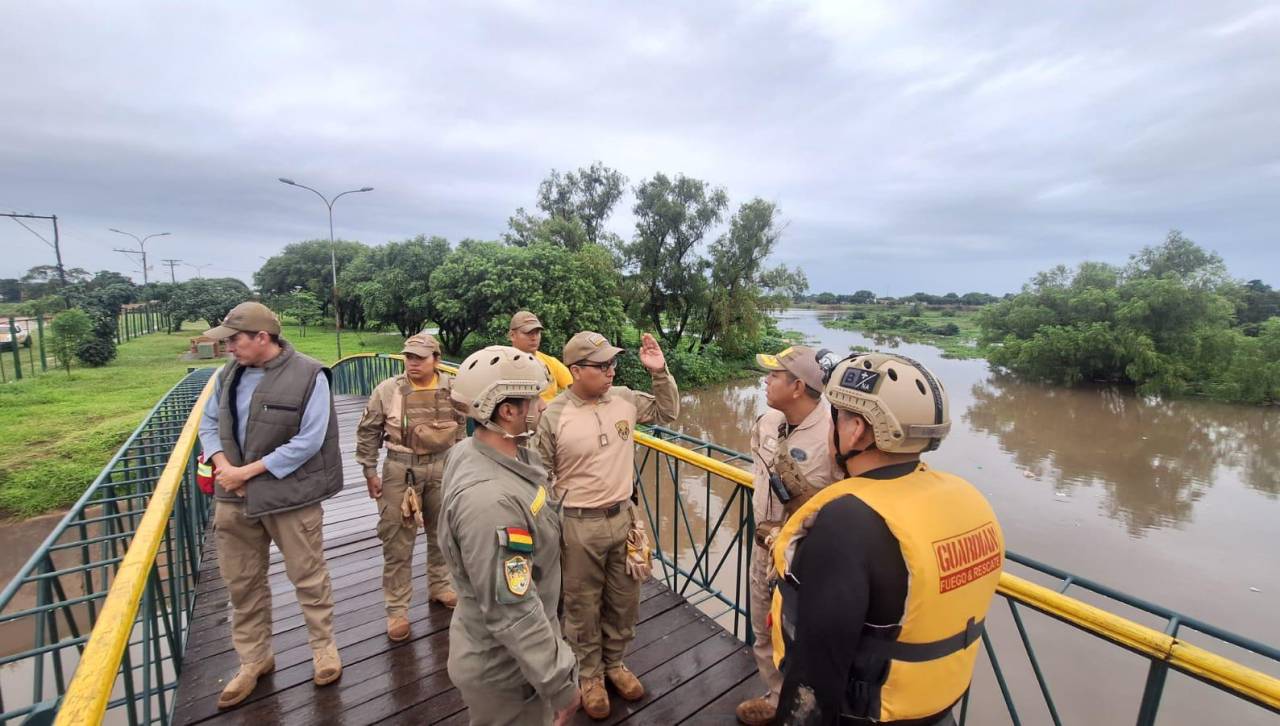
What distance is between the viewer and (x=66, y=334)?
19328mm

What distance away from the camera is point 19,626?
7.48m

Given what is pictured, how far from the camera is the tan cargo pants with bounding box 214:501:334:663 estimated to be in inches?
108

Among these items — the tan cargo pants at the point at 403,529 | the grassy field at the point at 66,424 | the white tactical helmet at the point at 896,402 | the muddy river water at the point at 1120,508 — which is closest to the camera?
the white tactical helmet at the point at 896,402

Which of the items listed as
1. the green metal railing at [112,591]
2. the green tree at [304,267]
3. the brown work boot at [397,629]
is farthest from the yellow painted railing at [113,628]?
the green tree at [304,267]

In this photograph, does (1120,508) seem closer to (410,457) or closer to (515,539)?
(410,457)

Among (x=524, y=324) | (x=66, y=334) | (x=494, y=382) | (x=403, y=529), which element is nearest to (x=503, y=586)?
(x=494, y=382)

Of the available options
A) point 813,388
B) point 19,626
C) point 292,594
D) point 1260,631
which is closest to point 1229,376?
point 1260,631

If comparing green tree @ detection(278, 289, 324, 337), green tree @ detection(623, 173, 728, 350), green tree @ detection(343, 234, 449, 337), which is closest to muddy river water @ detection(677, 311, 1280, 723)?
green tree @ detection(623, 173, 728, 350)

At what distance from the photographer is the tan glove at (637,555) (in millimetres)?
2709

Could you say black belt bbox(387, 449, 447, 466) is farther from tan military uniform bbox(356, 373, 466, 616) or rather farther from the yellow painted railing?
the yellow painted railing

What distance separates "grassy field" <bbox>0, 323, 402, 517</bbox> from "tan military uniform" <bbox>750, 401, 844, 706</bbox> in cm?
1329

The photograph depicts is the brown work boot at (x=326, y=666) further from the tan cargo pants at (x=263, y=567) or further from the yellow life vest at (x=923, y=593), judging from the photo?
the yellow life vest at (x=923, y=593)

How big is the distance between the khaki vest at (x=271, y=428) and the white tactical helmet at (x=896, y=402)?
2444 mm

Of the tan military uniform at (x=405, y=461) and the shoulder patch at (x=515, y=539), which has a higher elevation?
the shoulder patch at (x=515, y=539)
